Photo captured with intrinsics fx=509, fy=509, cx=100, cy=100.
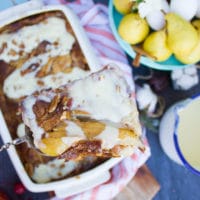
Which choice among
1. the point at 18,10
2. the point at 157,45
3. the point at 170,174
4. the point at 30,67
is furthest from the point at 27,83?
the point at 170,174

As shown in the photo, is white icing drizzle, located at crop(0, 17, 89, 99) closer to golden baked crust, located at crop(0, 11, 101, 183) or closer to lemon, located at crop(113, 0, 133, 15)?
golden baked crust, located at crop(0, 11, 101, 183)

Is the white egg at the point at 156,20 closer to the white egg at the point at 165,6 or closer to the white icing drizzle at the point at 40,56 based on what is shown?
the white egg at the point at 165,6

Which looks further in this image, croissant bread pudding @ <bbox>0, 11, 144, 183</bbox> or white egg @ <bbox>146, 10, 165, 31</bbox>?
white egg @ <bbox>146, 10, 165, 31</bbox>

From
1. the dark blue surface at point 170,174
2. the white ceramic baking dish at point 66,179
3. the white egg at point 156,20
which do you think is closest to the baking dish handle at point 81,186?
the white ceramic baking dish at point 66,179

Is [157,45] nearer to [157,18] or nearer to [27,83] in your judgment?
[157,18]

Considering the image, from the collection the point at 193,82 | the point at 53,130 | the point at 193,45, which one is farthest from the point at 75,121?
the point at 193,82

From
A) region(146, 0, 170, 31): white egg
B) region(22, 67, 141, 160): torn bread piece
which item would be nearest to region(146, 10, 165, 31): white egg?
region(146, 0, 170, 31): white egg

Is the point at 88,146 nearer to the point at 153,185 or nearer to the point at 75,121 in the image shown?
the point at 75,121
